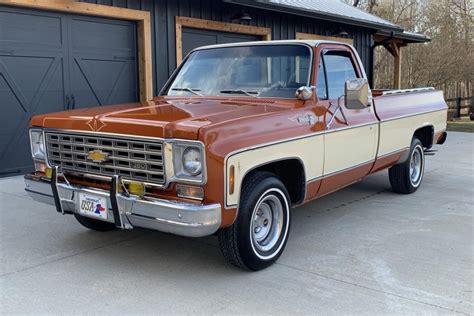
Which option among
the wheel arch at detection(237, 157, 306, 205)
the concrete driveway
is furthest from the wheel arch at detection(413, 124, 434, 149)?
the wheel arch at detection(237, 157, 306, 205)

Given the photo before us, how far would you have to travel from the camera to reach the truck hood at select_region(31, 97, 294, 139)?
373 centimetres

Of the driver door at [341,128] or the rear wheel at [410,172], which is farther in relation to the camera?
the rear wheel at [410,172]

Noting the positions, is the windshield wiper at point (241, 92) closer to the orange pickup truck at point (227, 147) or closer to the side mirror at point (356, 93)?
the orange pickup truck at point (227, 147)

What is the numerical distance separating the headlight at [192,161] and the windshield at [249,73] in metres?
1.54

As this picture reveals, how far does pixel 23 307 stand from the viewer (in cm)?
362

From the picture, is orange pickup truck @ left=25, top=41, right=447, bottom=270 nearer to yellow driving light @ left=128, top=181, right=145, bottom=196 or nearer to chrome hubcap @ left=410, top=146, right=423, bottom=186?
yellow driving light @ left=128, top=181, right=145, bottom=196

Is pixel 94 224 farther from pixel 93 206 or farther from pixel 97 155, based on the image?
pixel 97 155

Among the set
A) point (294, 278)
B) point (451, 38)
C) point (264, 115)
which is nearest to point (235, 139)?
point (264, 115)

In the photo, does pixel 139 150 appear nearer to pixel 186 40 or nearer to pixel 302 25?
pixel 186 40

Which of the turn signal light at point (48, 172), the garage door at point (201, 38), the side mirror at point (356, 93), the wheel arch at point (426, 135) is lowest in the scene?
the turn signal light at point (48, 172)

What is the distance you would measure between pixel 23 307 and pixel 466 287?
130 inches

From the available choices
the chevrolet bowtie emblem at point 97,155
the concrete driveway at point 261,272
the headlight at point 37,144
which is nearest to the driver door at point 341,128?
the concrete driveway at point 261,272

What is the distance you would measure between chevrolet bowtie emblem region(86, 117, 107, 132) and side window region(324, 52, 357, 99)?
2.35 meters

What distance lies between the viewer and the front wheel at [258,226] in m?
4.02
